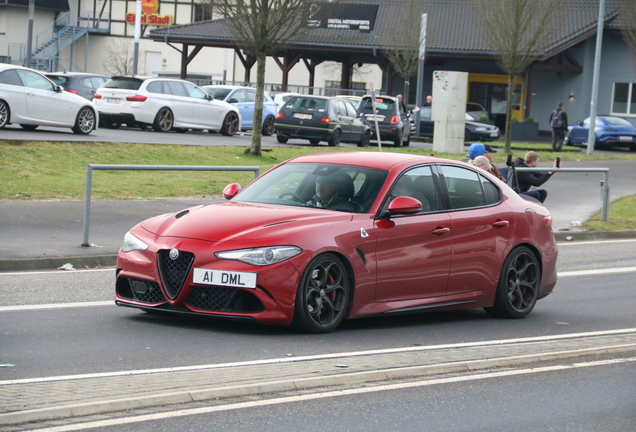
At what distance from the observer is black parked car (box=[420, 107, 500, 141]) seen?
Result: 143 ft

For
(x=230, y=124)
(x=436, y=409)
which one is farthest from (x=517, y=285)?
(x=230, y=124)

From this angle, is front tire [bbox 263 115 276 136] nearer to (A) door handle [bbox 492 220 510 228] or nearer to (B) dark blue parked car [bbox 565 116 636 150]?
(B) dark blue parked car [bbox 565 116 636 150]

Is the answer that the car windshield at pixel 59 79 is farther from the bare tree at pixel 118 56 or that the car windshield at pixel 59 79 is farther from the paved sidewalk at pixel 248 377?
the bare tree at pixel 118 56

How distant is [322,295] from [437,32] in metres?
46.6

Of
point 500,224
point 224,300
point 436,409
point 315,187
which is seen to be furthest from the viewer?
point 500,224

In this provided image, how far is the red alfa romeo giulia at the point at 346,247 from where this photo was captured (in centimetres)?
749

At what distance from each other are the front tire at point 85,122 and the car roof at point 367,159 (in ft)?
54.1

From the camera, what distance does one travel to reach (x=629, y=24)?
146 ft

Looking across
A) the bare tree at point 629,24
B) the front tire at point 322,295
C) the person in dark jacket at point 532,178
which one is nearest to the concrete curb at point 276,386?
the front tire at point 322,295

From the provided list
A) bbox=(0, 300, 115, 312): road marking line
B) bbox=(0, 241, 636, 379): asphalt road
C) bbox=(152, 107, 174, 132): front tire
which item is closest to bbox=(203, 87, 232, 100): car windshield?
bbox=(152, 107, 174, 132): front tire

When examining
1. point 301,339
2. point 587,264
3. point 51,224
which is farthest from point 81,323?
point 587,264

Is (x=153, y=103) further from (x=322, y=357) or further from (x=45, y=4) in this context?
(x=45, y=4)

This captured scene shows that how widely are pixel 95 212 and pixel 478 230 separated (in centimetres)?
745

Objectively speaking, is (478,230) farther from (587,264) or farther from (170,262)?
(587,264)
